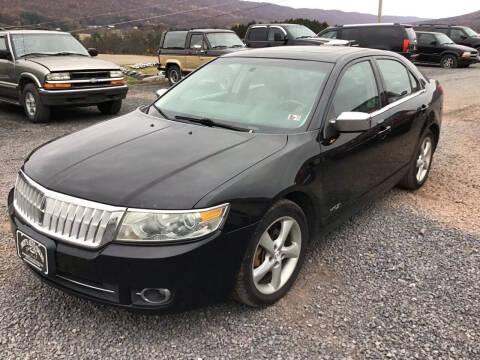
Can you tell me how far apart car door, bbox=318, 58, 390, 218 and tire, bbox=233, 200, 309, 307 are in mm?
363

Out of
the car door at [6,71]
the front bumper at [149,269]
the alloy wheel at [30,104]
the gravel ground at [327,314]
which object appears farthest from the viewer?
the car door at [6,71]

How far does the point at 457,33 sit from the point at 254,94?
2265 centimetres

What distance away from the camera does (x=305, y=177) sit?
9.53 ft

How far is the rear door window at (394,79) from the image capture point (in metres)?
4.06

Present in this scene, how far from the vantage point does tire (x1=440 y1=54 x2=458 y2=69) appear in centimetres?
1961

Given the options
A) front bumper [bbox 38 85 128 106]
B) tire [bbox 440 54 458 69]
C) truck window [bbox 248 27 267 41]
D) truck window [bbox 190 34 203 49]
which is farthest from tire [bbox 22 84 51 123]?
tire [bbox 440 54 458 69]

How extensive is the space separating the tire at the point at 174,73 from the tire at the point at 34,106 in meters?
6.35

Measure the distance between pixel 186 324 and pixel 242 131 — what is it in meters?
1.34

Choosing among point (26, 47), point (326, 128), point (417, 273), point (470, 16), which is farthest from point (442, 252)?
point (470, 16)

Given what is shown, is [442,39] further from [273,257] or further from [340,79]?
[273,257]

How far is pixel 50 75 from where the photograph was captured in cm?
788

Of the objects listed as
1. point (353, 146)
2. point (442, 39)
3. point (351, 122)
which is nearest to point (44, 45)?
point (353, 146)

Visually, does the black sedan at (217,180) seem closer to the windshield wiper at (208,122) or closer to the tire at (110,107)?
the windshield wiper at (208,122)

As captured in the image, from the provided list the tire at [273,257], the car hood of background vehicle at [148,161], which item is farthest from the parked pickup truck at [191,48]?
the tire at [273,257]
